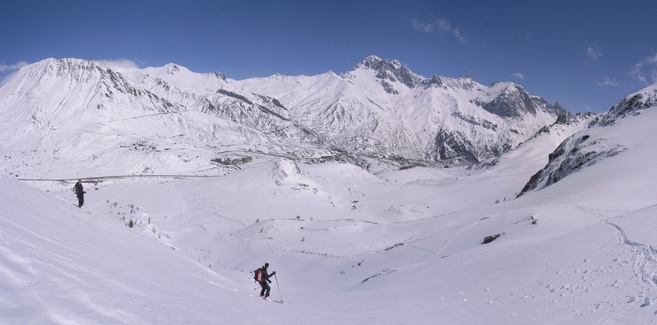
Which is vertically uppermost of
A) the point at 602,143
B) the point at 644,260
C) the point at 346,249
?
the point at 602,143

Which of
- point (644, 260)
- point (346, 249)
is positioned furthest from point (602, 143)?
point (644, 260)

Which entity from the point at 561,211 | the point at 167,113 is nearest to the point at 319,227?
the point at 561,211

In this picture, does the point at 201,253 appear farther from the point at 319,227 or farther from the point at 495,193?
the point at 495,193

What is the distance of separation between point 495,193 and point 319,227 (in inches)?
1460

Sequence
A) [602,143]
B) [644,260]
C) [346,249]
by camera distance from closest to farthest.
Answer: [644,260]
[346,249]
[602,143]

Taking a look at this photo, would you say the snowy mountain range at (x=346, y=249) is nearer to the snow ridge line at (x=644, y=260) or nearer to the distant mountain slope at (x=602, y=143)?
the snow ridge line at (x=644, y=260)

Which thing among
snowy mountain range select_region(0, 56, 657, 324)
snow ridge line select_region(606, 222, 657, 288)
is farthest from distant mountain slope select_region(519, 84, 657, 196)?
snow ridge line select_region(606, 222, 657, 288)

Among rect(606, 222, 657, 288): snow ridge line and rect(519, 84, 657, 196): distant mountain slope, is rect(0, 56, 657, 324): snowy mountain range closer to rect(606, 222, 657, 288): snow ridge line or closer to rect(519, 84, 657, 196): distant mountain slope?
rect(606, 222, 657, 288): snow ridge line

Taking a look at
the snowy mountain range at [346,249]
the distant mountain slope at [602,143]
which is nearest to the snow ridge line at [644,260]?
the snowy mountain range at [346,249]

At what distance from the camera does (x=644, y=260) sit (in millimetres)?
9375

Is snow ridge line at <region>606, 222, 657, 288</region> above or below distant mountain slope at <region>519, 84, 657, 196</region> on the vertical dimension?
below

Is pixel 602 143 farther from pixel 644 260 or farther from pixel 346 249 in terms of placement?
pixel 644 260

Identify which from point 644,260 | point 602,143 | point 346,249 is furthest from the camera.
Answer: point 602,143

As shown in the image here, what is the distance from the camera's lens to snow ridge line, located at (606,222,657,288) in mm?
8468
